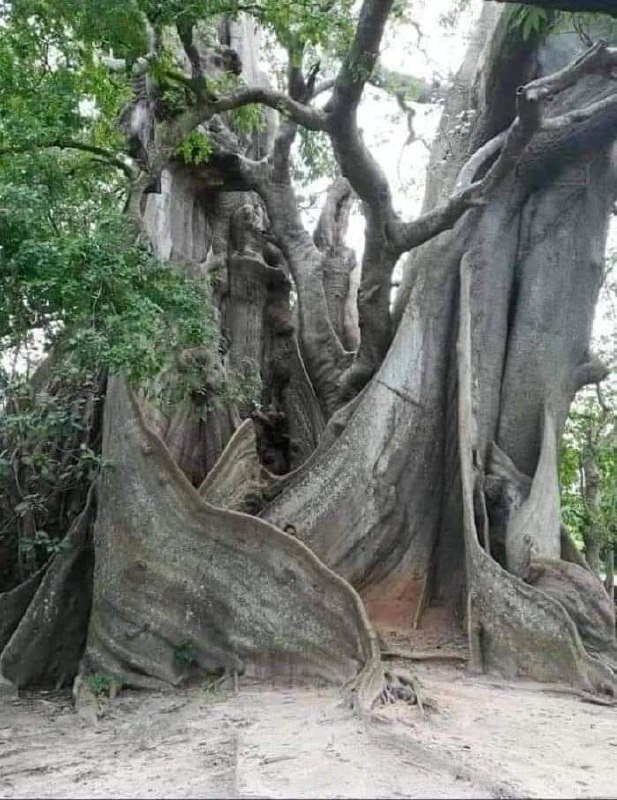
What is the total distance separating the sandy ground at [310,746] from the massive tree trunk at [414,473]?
334 millimetres

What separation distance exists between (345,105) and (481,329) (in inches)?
80.1

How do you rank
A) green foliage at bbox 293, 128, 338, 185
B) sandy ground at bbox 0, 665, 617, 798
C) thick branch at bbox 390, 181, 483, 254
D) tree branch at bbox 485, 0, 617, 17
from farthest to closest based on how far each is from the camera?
green foliage at bbox 293, 128, 338, 185 < thick branch at bbox 390, 181, 483, 254 < sandy ground at bbox 0, 665, 617, 798 < tree branch at bbox 485, 0, 617, 17

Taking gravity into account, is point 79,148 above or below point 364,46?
below

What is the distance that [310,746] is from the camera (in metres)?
3.62

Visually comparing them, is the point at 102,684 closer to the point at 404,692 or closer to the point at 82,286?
the point at 404,692

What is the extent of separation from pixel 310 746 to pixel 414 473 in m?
3.11

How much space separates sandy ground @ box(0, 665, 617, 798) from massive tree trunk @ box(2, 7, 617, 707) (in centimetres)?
33

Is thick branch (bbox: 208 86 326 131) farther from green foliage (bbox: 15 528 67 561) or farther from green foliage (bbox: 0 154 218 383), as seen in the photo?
green foliage (bbox: 15 528 67 561)

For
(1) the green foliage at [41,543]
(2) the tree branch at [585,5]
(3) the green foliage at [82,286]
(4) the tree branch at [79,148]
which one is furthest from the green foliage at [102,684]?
(2) the tree branch at [585,5]

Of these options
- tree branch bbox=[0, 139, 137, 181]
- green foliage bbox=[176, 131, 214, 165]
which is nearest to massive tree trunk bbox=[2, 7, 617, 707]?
green foliage bbox=[176, 131, 214, 165]

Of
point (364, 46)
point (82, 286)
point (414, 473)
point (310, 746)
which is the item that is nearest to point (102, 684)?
point (310, 746)

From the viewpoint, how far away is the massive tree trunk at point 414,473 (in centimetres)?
531

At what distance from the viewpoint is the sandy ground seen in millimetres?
3057

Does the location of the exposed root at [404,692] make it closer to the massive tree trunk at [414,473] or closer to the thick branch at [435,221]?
the massive tree trunk at [414,473]
